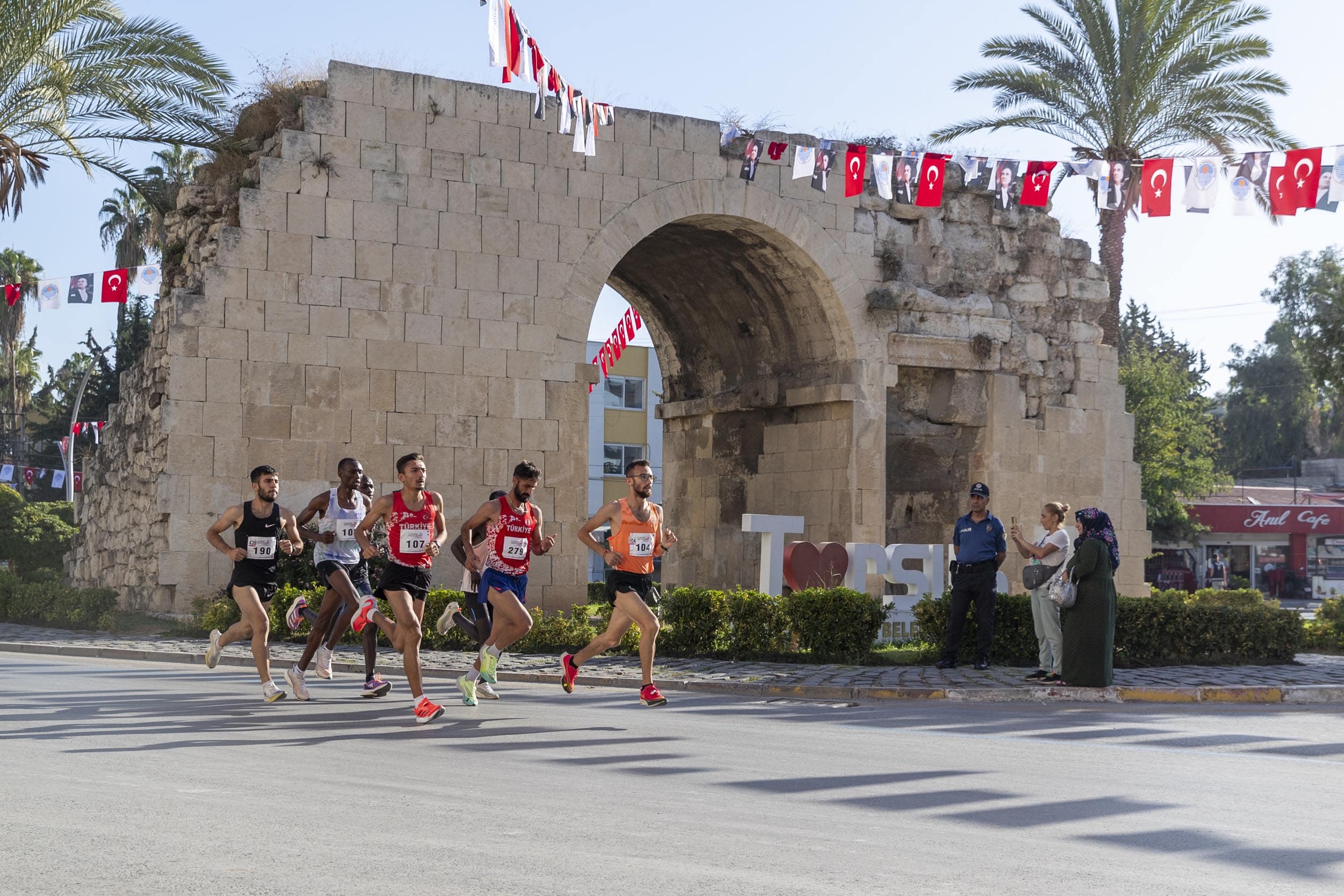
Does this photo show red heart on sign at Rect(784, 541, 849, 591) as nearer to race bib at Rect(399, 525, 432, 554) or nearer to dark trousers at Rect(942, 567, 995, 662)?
dark trousers at Rect(942, 567, 995, 662)

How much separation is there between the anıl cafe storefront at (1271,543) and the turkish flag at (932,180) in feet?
92.0

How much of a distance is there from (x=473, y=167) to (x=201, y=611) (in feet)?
21.4

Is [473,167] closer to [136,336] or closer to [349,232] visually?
[349,232]

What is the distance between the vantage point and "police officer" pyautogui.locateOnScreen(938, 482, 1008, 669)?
1344 cm

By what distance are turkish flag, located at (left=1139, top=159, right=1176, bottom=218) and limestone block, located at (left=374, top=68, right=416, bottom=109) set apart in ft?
30.8

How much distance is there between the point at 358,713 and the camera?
31.0 feet

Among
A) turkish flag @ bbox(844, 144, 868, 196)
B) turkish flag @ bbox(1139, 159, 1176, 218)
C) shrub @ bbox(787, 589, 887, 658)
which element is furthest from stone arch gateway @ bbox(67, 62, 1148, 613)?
shrub @ bbox(787, 589, 887, 658)

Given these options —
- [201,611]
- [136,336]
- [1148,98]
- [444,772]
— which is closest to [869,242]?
[1148,98]

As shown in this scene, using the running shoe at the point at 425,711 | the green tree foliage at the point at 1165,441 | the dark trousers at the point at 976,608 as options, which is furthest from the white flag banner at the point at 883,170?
the green tree foliage at the point at 1165,441

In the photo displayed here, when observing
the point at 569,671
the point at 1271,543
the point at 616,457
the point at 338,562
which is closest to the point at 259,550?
the point at 338,562

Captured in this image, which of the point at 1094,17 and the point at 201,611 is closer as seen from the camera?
the point at 201,611

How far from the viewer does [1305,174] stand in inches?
650

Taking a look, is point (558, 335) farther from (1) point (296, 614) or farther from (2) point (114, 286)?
(1) point (296, 614)

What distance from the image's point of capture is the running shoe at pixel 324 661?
11.0 meters
